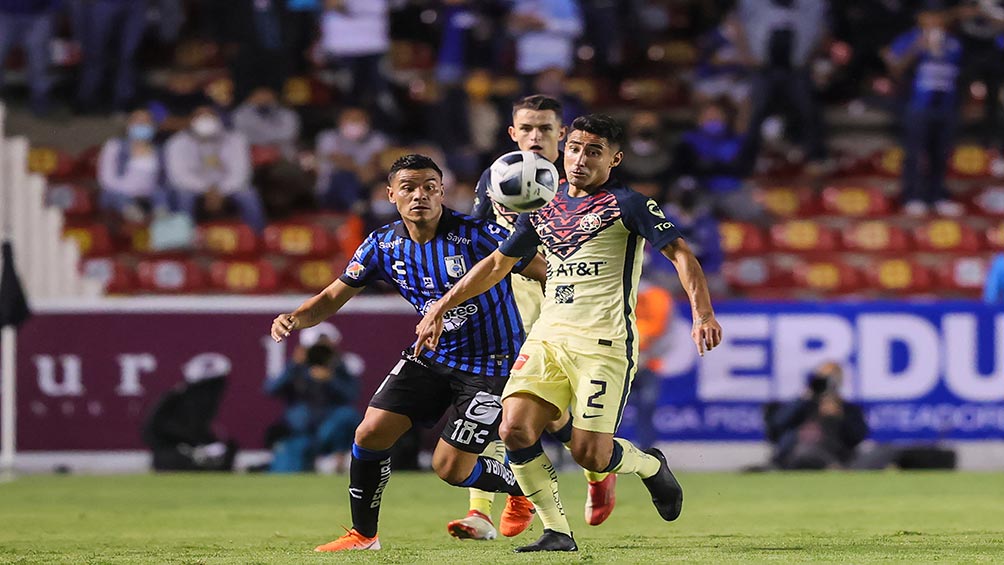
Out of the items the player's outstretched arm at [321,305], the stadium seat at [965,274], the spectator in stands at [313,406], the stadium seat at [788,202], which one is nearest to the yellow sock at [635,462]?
the player's outstretched arm at [321,305]

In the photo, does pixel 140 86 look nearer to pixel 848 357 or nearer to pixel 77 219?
pixel 77 219

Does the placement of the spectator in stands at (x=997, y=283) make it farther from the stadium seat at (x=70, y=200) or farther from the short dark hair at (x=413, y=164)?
the stadium seat at (x=70, y=200)

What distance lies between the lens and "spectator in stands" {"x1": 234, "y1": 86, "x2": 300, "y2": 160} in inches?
711

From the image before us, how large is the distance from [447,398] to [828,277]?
9.80m

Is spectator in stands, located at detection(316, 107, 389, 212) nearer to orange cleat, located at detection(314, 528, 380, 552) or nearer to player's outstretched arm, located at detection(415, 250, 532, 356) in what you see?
orange cleat, located at detection(314, 528, 380, 552)

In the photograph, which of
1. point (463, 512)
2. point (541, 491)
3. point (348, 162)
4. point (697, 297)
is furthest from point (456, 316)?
point (348, 162)

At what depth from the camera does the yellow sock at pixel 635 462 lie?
7.75 metres

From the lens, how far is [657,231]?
291 inches

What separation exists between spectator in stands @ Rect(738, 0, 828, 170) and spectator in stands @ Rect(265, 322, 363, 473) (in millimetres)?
6004

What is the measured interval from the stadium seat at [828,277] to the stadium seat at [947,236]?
0.96 metres

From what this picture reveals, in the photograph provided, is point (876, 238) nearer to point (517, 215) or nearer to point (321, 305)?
point (517, 215)

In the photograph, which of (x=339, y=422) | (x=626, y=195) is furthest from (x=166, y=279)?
(x=626, y=195)

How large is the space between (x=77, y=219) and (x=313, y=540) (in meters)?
9.90

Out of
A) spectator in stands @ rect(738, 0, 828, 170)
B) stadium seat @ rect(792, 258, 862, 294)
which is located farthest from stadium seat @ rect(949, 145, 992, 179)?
stadium seat @ rect(792, 258, 862, 294)
